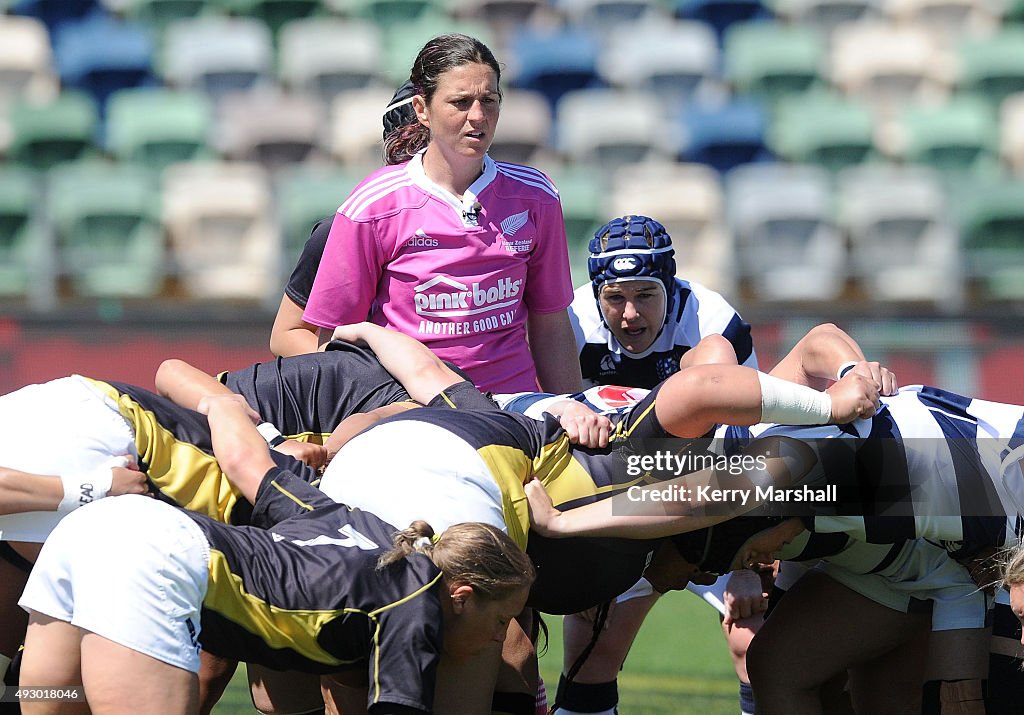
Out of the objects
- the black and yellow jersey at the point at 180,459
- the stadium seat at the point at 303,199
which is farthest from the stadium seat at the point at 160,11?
the black and yellow jersey at the point at 180,459

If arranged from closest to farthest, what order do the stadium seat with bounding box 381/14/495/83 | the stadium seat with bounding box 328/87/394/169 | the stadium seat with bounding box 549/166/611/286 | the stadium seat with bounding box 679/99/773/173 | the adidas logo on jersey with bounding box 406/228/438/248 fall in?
the adidas logo on jersey with bounding box 406/228/438/248
the stadium seat with bounding box 549/166/611/286
the stadium seat with bounding box 328/87/394/169
the stadium seat with bounding box 679/99/773/173
the stadium seat with bounding box 381/14/495/83

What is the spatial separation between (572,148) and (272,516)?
336 inches

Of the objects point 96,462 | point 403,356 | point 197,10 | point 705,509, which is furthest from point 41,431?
point 197,10

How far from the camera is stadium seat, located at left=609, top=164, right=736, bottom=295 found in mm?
10328

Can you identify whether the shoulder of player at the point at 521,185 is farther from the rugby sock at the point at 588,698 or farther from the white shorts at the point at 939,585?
the rugby sock at the point at 588,698

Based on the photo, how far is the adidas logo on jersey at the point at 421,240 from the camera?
420 cm

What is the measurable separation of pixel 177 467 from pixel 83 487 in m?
0.25

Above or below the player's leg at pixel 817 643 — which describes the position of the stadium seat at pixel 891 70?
above

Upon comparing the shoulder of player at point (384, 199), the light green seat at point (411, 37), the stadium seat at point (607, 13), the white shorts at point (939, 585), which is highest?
the stadium seat at point (607, 13)

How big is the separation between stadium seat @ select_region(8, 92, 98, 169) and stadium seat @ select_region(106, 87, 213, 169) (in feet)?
0.85

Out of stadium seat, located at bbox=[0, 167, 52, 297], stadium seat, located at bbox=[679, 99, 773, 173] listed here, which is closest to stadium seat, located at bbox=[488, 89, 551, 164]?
stadium seat, located at bbox=[679, 99, 773, 173]

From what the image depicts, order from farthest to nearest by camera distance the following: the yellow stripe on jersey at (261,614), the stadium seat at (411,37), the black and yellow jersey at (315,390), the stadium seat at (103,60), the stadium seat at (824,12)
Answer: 1. the stadium seat at (824,12)
2. the stadium seat at (411,37)
3. the stadium seat at (103,60)
4. the black and yellow jersey at (315,390)
5. the yellow stripe on jersey at (261,614)

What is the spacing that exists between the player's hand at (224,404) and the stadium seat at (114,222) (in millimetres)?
6203

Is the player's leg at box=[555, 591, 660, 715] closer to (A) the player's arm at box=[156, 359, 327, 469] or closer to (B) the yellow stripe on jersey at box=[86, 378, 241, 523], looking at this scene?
(A) the player's arm at box=[156, 359, 327, 469]
